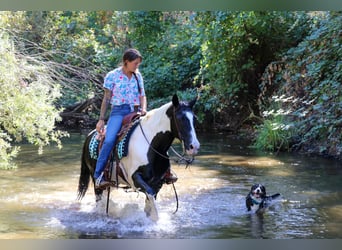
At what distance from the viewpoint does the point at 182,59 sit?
13.0 metres

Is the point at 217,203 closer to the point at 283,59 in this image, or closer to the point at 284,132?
the point at 284,132

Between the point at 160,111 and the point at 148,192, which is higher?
the point at 160,111

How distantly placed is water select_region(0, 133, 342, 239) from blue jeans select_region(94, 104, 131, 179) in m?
0.53

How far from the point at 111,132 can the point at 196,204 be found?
1.37 m

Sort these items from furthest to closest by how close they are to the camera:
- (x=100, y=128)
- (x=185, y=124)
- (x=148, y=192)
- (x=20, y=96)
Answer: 1. (x=20, y=96)
2. (x=100, y=128)
3. (x=148, y=192)
4. (x=185, y=124)

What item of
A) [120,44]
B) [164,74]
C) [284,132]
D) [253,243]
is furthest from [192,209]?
[120,44]

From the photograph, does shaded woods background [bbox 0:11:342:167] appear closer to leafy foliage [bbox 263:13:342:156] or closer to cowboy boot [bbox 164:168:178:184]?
leafy foliage [bbox 263:13:342:156]

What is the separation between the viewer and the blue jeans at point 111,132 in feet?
14.6

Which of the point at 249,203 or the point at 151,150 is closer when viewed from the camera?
the point at 151,150

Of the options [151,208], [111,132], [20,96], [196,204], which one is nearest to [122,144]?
[111,132]

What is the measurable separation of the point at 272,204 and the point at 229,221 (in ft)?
2.17

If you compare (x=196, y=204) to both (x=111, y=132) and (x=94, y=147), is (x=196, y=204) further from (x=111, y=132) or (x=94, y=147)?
(x=111, y=132)

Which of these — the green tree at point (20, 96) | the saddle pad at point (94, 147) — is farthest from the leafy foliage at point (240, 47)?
the saddle pad at point (94, 147)

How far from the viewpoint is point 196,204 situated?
17.6 feet
